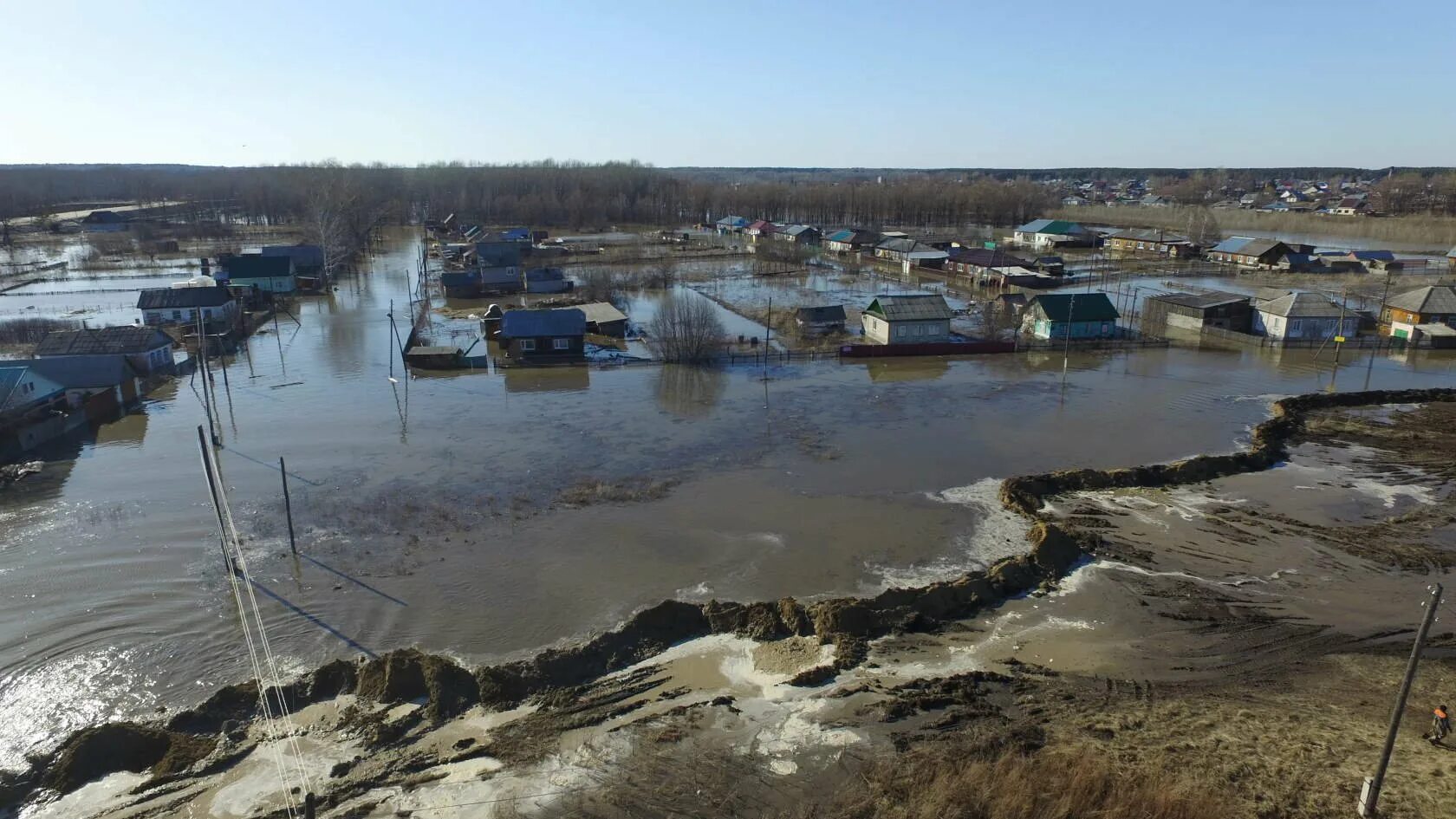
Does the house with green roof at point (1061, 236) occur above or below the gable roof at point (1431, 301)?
above

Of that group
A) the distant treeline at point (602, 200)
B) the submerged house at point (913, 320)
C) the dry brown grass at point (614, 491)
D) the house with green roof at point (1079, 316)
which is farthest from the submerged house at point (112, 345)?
the distant treeline at point (602, 200)

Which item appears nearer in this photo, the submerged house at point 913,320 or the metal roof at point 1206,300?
the submerged house at point 913,320

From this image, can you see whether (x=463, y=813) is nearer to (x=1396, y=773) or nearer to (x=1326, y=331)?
(x=1396, y=773)

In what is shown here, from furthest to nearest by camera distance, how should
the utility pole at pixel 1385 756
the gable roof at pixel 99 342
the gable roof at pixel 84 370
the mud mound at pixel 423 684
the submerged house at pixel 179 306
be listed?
the submerged house at pixel 179 306 < the gable roof at pixel 99 342 < the gable roof at pixel 84 370 < the mud mound at pixel 423 684 < the utility pole at pixel 1385 756

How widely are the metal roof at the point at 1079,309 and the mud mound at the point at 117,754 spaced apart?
84.0 ft

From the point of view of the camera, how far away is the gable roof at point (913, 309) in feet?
85.5

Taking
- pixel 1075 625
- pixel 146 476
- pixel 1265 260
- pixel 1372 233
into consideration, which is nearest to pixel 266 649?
pixel 146 476

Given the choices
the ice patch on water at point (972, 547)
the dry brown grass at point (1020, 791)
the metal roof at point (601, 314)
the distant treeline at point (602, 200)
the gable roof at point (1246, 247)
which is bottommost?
the ice patch on water at point (972, 547)

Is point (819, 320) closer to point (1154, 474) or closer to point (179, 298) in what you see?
point (1154, 474)

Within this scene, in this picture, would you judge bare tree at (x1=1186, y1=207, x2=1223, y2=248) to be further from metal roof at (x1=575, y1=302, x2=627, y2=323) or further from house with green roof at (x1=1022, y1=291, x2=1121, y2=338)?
metal roof at (x1=575, y1=302, x2=627, y2=323)

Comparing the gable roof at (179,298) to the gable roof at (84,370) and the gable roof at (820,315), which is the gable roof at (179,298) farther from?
the gable roof at (820,315)

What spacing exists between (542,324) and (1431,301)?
1116 inches

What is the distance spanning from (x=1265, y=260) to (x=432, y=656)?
48760 mm

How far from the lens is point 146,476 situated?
15188 mm
